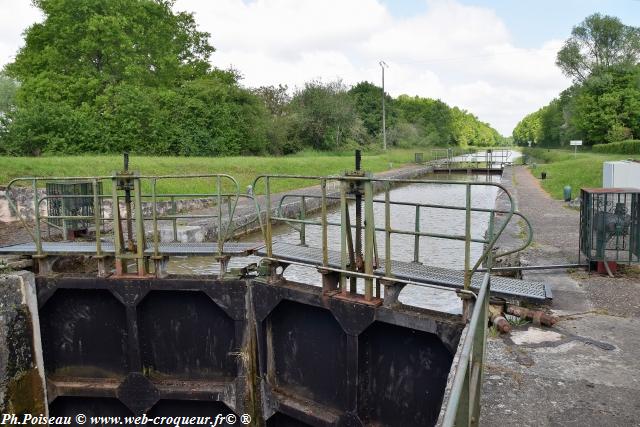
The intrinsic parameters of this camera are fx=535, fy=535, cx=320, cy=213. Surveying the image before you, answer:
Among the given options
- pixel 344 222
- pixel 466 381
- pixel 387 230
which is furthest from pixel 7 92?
pixel 466 381

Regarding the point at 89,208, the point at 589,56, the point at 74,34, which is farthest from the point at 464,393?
the point at 589,56

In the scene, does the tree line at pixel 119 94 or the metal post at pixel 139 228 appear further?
the tree line at pixel 119 94

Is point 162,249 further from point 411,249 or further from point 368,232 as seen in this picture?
point 411,249

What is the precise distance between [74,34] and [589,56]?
45.7 metres

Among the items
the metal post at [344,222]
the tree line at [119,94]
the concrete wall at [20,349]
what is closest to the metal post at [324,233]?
the metal post at [344,222]

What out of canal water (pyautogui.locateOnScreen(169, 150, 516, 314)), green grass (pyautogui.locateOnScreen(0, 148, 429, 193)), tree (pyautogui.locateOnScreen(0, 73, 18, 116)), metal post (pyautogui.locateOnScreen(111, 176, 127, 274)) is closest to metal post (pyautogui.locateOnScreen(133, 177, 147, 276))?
metal post (pyautogui.locateOnScreen(111, 176, 127, 274))

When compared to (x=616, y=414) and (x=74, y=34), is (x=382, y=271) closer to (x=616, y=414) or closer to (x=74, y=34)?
(x=616, y=414)

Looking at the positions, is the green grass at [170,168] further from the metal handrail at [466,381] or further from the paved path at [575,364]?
the metal handrail at [466,381]

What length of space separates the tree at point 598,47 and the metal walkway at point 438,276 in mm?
51504

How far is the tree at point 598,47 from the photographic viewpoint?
48.6m

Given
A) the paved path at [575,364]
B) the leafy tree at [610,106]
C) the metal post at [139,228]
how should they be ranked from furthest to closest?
the leafy tree at [610,106] < the metal post at [139,228] < the paved path at [575,364]

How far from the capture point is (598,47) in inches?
1999

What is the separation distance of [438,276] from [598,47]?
179 feet

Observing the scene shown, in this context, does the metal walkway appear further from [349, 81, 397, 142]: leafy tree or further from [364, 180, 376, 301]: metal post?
Result: [349, 81, 397, 142]: leafy tree
